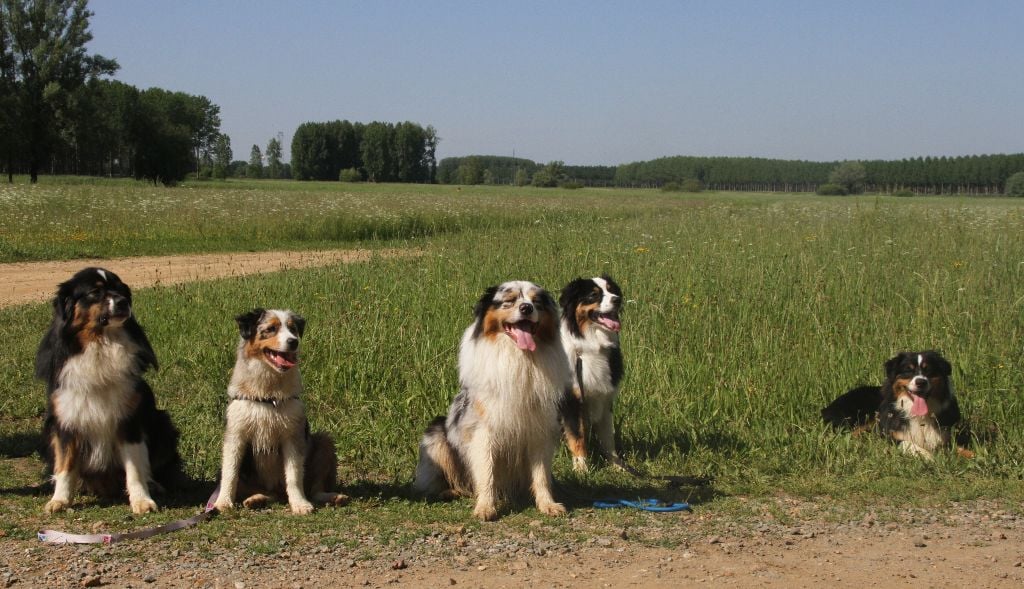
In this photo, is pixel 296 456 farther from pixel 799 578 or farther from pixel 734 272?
pixel 734 272

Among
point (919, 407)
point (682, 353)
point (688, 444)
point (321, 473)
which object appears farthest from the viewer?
point (682, 353)

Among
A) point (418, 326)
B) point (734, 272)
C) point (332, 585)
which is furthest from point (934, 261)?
point (332, 585)

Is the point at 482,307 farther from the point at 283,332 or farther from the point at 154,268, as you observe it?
the point at 154,268

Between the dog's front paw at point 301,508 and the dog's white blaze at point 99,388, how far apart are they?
1173mm

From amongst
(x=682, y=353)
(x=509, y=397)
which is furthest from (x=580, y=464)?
(x=682, y=353)

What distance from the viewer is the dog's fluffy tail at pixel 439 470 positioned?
5754 mm

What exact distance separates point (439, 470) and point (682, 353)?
3901 mm

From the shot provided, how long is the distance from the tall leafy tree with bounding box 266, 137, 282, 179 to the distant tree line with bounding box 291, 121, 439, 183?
14921 millimetres

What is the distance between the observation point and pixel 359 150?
124 m

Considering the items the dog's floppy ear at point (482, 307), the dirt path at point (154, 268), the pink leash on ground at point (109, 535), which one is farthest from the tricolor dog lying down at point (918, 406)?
the dirt path at point (154, 268)

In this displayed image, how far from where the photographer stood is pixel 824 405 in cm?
797

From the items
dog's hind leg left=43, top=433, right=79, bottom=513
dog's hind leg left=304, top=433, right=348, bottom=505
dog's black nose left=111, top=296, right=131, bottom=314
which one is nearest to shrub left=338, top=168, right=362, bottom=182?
dog's hind leg left=304, top=433, right=348, bottom=505

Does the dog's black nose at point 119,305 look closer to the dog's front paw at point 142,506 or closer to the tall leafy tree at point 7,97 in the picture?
the dog's front paw at point 142,506

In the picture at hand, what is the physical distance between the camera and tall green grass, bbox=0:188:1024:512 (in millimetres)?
6781
